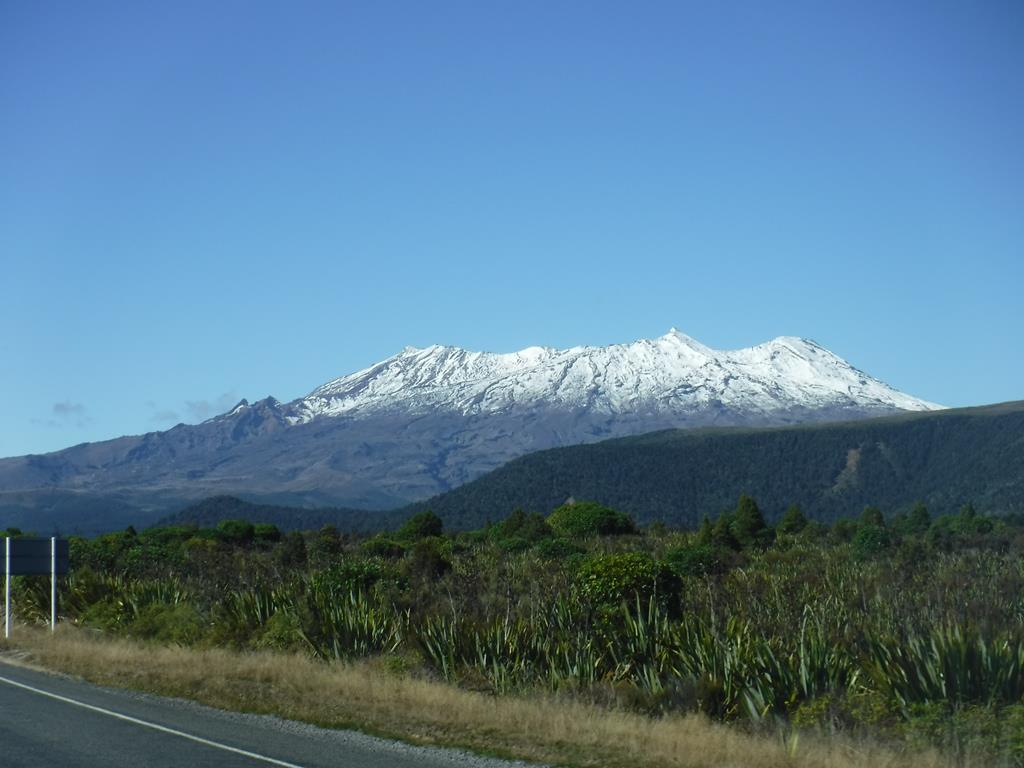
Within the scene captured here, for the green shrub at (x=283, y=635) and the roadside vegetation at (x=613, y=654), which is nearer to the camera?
the roadside vegetation at (x=613, y=654)

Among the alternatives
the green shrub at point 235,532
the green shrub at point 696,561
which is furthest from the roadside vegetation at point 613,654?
the green shrub at point 235,532

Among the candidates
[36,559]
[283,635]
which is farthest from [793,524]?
[283,635]

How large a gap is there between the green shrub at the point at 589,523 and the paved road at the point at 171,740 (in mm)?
39832

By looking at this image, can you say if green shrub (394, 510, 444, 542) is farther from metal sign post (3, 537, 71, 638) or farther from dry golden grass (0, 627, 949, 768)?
dry golden grass (0, 627, 949, 768)

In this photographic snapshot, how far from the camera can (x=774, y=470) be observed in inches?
6073

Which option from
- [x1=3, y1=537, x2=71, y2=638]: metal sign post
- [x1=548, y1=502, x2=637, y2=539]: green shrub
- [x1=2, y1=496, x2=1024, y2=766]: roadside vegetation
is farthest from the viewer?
[x1=548, y1=502, x2=637, y2=539]: green shrub

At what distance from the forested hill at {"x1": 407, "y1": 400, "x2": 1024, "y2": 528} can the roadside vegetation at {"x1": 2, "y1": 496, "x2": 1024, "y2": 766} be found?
109m

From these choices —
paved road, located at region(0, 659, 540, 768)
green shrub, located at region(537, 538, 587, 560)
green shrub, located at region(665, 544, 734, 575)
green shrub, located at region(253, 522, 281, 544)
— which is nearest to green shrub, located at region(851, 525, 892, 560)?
green shrub, located at region(665, 544, 734, 575)

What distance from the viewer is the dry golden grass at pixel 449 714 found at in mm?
12070

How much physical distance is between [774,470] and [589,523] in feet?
335

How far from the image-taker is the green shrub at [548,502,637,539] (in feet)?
185

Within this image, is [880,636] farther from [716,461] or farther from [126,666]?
[716,461]

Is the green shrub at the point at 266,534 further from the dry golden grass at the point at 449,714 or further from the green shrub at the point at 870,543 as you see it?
the dry golden grass at the point at 449,714

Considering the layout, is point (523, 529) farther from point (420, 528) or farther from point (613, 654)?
point (613, 654)
